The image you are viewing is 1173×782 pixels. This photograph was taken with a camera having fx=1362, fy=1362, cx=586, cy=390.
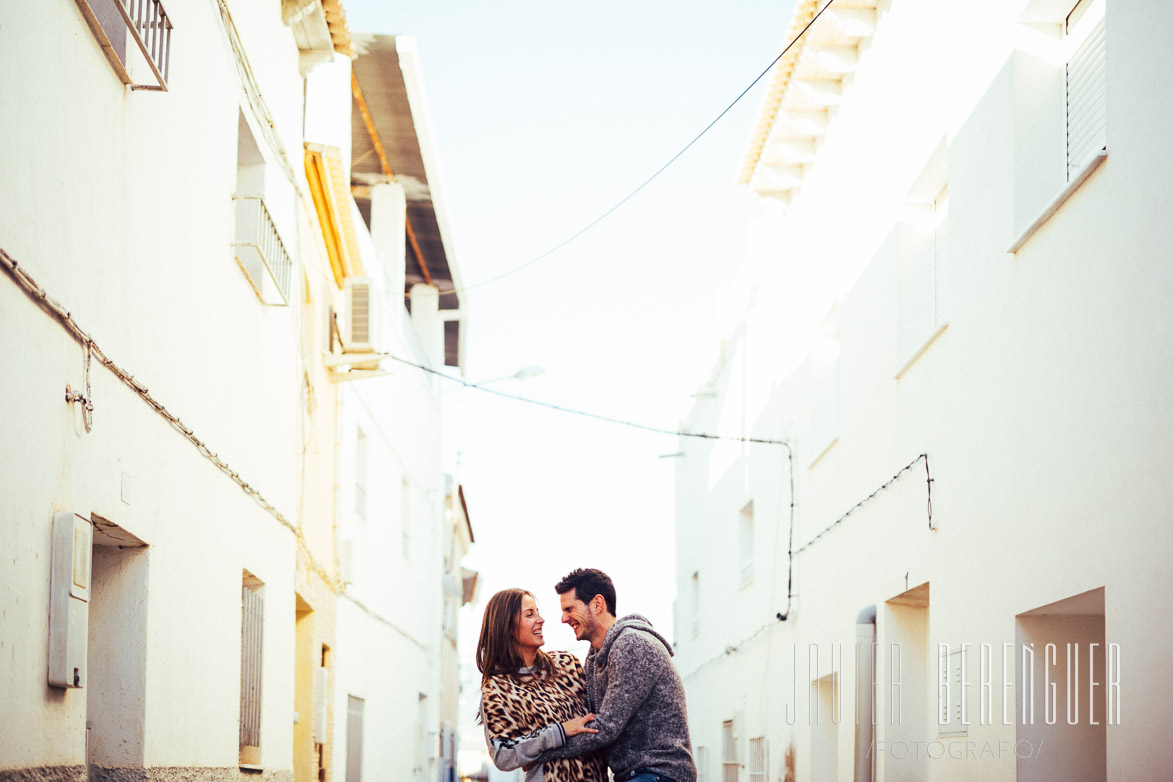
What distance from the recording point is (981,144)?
836 cm

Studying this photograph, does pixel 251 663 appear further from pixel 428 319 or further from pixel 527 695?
pixel 428 319

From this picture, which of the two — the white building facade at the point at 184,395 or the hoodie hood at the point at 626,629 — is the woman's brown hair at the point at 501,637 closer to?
the hoodie hood at the point at 626,629

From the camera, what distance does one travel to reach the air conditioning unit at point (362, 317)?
530 inches

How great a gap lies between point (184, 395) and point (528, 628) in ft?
10.2

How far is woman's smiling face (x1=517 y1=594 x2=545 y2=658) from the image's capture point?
523 cm

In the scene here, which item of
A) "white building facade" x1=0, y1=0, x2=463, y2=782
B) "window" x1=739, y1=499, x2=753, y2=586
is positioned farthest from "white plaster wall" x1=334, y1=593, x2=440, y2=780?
"window" x1=739, y1=499, x2=753, y2=586

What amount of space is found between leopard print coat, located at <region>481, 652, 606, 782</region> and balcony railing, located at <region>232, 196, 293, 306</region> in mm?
4457

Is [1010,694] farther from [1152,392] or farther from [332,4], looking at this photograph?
[332,4]

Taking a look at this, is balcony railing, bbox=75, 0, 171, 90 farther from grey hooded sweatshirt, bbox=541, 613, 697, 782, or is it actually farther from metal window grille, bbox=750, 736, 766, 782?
metal window grille, bbox=750, 736, 766, 782

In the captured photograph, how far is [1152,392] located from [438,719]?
1893 cm

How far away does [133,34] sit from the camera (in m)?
5.91

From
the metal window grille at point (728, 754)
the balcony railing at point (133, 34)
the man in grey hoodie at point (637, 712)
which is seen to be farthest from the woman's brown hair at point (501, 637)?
the metal window grille at point (728, 754)

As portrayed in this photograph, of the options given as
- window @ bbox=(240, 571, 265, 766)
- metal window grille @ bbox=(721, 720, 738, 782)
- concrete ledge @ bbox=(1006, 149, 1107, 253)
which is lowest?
metal window grille @ bbox=(721, 720, 738, 782)

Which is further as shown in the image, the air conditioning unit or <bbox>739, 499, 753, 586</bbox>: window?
<bbox>739, 499, 753, 586</bbox>: window
